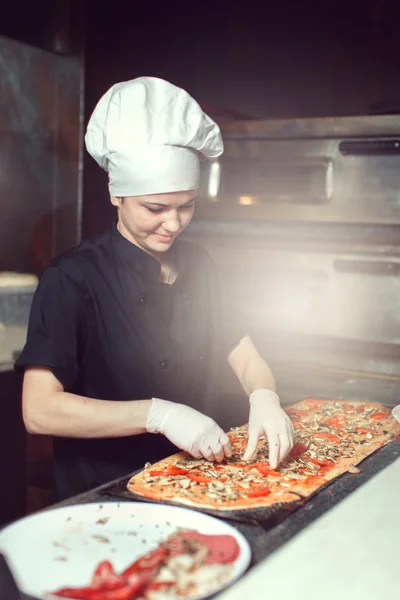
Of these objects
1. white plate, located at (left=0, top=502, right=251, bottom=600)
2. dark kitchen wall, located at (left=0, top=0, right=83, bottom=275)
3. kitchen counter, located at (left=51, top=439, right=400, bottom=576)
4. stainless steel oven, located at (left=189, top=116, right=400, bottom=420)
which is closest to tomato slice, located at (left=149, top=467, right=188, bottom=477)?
kitchen counter, located at (left=51, top=439, right=400, bottom=576)

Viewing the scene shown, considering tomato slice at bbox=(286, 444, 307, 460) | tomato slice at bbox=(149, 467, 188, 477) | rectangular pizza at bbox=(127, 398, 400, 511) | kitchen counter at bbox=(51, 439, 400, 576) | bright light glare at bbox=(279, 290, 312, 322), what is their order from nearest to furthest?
kitchen counter at bbox=(51, 439, 400, 576) < rectangular pizza at bbox=(127, 398, 400, 511) < tomato slice at bbox=(149, 467, 188, 477) < tomato slice at bbox=(286, 444, 307, 460) < bright light glare at bbox=(279, 290, 312, 322)

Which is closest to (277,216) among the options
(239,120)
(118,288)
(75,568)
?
(239,120)

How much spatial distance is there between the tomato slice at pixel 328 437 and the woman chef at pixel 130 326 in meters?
0.15

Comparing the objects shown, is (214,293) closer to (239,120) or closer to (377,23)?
(239,120)

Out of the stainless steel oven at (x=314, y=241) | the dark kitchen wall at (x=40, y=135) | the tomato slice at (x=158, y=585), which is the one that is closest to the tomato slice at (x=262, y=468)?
the tomato slice at (x=158, y=585)

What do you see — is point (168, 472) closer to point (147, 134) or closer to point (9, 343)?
point (147, 134)

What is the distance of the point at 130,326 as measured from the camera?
1.93m

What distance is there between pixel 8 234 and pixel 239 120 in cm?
114

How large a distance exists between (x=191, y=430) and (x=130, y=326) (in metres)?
0.46

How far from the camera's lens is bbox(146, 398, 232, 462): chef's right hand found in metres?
1.55

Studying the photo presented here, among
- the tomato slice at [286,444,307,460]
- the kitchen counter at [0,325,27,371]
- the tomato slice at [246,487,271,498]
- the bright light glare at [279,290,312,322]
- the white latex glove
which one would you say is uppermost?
the bright light glare at [279,290,312,322]

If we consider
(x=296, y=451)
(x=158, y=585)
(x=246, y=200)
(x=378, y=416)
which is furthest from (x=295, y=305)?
(x=158, y=585)

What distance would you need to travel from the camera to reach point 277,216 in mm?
2922

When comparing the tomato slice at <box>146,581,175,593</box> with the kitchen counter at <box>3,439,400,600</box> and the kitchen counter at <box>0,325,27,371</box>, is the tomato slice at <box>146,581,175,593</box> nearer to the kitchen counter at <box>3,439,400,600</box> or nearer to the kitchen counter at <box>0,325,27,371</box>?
the kitchen counter at <box>3,439,400,600</box>
